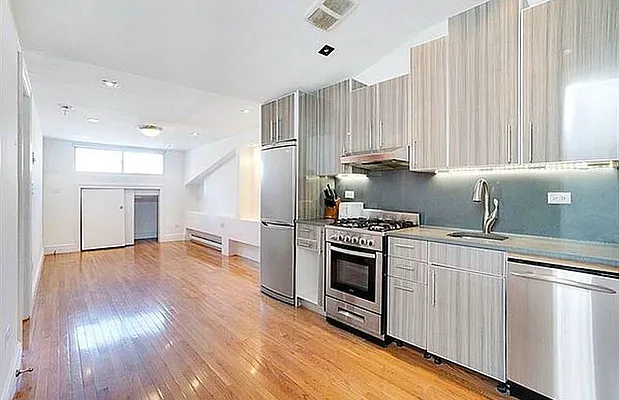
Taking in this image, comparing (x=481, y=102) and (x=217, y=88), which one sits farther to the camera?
(x=217, y=88)

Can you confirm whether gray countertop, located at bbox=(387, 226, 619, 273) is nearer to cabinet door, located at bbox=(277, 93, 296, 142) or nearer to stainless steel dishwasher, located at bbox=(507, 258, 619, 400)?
stainless steel dishwasher, located at bbox=(507, 258, 619, 400)

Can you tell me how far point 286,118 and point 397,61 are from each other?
4.75ft

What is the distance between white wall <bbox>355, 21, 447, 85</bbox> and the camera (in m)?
3.12

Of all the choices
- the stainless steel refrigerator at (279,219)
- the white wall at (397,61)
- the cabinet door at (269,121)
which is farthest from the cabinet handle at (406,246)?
the cabinet door at (269,121)

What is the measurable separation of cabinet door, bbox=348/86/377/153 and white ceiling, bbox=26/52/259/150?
6.02 feet

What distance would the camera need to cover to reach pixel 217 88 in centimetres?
386

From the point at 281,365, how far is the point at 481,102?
100 inches

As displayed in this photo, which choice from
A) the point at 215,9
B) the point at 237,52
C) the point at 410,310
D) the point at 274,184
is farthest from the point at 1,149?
the point at 410,310

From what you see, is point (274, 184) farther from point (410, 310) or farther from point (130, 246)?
point (130, 246)

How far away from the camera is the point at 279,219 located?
414 centimetres

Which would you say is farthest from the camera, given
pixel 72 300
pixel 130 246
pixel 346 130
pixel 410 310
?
pixel 130 246

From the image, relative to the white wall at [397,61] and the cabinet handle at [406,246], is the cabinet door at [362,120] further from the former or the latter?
the cabinet handle at [406,246]

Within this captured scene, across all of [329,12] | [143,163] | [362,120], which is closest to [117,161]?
[143,163]

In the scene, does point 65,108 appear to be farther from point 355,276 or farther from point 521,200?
point 521,200
